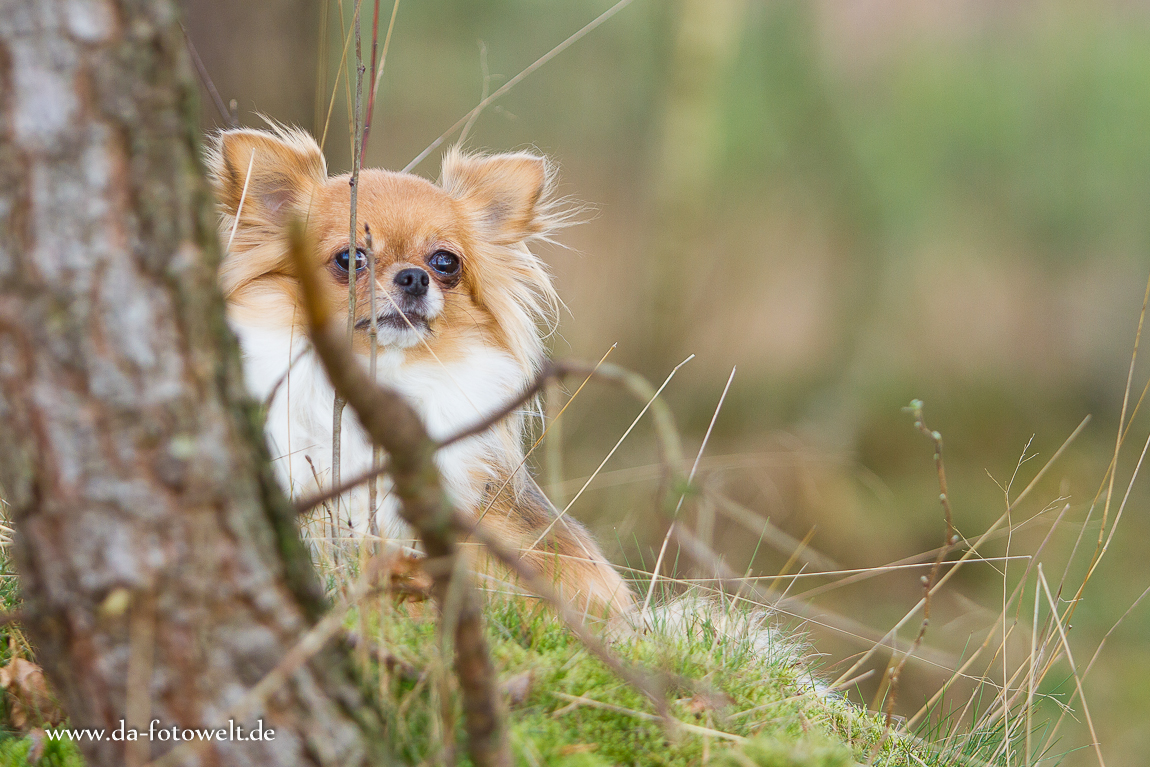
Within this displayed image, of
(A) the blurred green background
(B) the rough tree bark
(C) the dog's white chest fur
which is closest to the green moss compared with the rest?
(B) the rough tree bark

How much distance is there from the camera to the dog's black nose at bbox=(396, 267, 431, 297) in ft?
9.61

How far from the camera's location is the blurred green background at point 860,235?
7.87m

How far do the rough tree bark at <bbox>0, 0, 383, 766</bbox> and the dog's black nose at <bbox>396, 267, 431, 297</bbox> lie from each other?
Answer: 1.81 meters

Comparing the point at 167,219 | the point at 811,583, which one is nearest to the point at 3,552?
the point at 167,219

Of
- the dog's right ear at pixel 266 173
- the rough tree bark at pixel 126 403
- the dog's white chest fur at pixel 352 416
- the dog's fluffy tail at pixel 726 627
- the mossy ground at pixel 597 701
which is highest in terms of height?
the dog's right ear at pixel 266 173

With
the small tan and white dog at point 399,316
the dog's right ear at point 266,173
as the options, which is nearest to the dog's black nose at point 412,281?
the small tan and white dog at point 399,316

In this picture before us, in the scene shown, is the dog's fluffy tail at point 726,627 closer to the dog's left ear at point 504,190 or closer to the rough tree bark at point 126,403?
the rough tree bark at point 126,403

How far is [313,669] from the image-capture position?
3.79 feet

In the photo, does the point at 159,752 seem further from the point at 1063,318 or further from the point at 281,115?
the point at 1063,318

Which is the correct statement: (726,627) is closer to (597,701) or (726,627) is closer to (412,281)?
(597,701)

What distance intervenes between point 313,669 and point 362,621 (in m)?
0.18

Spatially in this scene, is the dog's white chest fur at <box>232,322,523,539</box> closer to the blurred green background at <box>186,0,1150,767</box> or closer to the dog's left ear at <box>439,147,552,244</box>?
the dog's left ear at <box>439,147,552,244</box>

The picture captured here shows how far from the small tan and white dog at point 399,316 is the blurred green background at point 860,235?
15.2ft

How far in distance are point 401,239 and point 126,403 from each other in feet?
6.88
